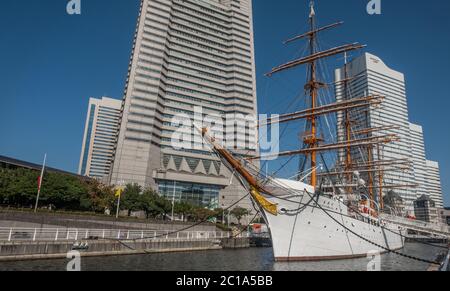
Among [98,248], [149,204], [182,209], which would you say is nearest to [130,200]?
[149,204]

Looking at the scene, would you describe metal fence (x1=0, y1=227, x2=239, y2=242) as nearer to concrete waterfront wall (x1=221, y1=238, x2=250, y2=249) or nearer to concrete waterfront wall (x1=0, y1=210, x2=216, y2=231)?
concrete waterfront wall (x1=0, y1=210, x2=216, y2=231)

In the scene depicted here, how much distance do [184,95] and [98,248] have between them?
7450cm

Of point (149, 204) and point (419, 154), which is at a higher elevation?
point (419, 154)

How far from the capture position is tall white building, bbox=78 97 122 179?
Answer: 179 m

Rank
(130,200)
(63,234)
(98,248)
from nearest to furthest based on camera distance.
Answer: (98,248)
(63,234)
(130,200)

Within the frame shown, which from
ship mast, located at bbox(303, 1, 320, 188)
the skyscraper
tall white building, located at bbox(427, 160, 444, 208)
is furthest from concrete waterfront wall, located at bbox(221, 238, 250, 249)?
tall white building, located at bbox(427, 160, 444, 208)

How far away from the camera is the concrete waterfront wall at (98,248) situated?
1900 centimetres

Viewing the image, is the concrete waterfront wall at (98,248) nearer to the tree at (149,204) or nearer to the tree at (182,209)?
the tree at (149,204)

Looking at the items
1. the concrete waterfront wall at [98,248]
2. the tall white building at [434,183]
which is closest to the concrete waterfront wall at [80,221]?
the concrete waterfront wall at [98,248]

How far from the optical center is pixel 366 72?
151 meters

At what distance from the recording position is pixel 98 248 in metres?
24.0

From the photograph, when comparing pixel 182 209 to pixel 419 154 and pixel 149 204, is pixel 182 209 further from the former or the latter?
pixel 419 154

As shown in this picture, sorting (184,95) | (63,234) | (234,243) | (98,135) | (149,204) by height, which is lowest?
(234,243)
